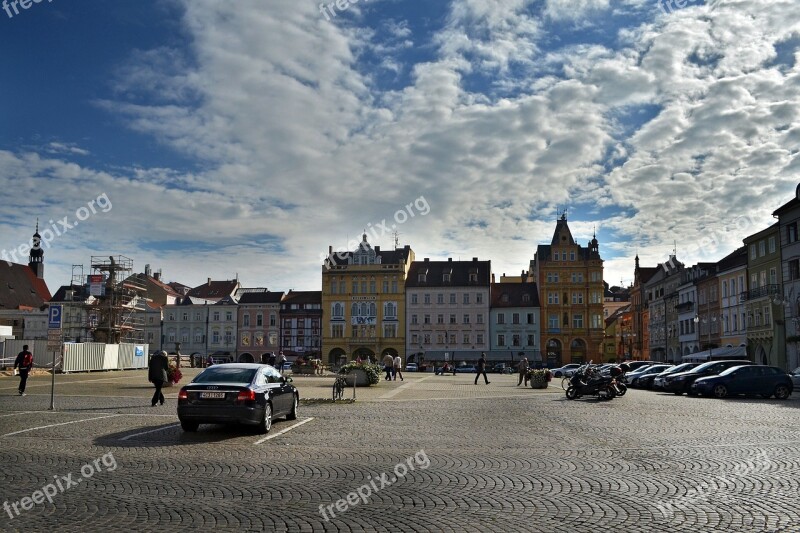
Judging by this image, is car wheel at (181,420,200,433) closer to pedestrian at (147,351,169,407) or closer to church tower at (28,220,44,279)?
pedestrian at (147,351,169,407)

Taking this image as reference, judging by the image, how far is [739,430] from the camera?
55.9ft

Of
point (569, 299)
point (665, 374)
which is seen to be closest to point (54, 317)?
point (665, 374)

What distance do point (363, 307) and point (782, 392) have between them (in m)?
73.4

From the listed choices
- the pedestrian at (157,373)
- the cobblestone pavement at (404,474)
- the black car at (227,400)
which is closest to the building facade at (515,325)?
the pedestrian at (157,373)

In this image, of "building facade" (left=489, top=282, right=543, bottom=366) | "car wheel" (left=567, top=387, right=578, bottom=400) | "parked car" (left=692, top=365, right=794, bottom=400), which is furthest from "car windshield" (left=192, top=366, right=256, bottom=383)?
"building facade" (left=489, top=282, right=543, bottom=366)

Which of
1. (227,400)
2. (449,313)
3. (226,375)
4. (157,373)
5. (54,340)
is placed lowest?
(227,400)

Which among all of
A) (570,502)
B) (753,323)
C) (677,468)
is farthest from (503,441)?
(753,323)

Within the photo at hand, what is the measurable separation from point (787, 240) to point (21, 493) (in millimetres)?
56968

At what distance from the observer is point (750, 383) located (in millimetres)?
31078

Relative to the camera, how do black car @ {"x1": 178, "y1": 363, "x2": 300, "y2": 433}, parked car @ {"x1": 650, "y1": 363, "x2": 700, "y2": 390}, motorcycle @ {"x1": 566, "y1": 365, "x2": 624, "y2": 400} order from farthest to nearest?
1. parked car @ {"x1": 650, "y1": 363, "x2": 700, "y2": 390}
2. motorcycle @ {"x1": 566, "y1": 365, "x2": 624, "y2": 400}
3. black car @ {"x1": 178, "y1": 363, "x2": 300, "y2": 433}

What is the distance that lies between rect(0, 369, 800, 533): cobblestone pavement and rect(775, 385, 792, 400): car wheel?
1249 centimetres

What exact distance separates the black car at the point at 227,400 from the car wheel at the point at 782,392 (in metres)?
23.9

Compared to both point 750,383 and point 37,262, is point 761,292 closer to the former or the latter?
point 750,383

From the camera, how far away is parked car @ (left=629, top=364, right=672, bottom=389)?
4134 centimetres
